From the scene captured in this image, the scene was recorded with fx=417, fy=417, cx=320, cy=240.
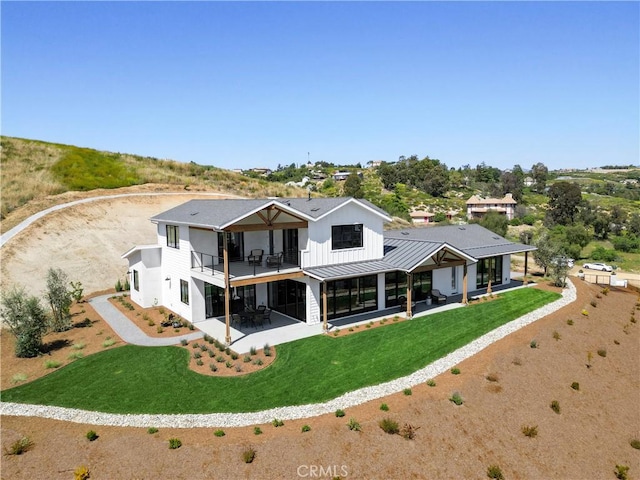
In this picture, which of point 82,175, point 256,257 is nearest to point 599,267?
point 256,257

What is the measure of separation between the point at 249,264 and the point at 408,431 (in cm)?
1211

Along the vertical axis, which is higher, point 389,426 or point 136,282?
point 136,282

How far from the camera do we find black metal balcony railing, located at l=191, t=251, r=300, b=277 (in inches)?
802

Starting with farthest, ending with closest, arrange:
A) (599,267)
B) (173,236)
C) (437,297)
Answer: (599,267) < (437,297) < (173,236)

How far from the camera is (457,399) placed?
1423 cm

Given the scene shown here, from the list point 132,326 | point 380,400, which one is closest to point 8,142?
point 132,326

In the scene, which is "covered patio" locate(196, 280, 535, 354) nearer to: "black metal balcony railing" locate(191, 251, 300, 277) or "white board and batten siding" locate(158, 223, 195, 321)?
"white board and batten siding" locate(158, 223, 195, 321)

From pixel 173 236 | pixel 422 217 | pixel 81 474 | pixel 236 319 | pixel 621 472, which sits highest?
pixel 173 236

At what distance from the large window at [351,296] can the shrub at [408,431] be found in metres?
9.21

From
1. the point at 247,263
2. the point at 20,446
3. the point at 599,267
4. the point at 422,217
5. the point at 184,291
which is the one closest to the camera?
the point at 20,446

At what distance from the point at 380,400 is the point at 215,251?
1162 centimetres

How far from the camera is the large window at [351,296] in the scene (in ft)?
70.3

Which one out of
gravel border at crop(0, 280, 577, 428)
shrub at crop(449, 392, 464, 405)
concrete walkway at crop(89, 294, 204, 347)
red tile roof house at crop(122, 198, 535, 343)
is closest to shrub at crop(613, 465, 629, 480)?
shrub at crop(449, 392, 464, 405)

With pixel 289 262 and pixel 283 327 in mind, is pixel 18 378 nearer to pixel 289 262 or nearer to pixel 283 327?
pixel 283 327
